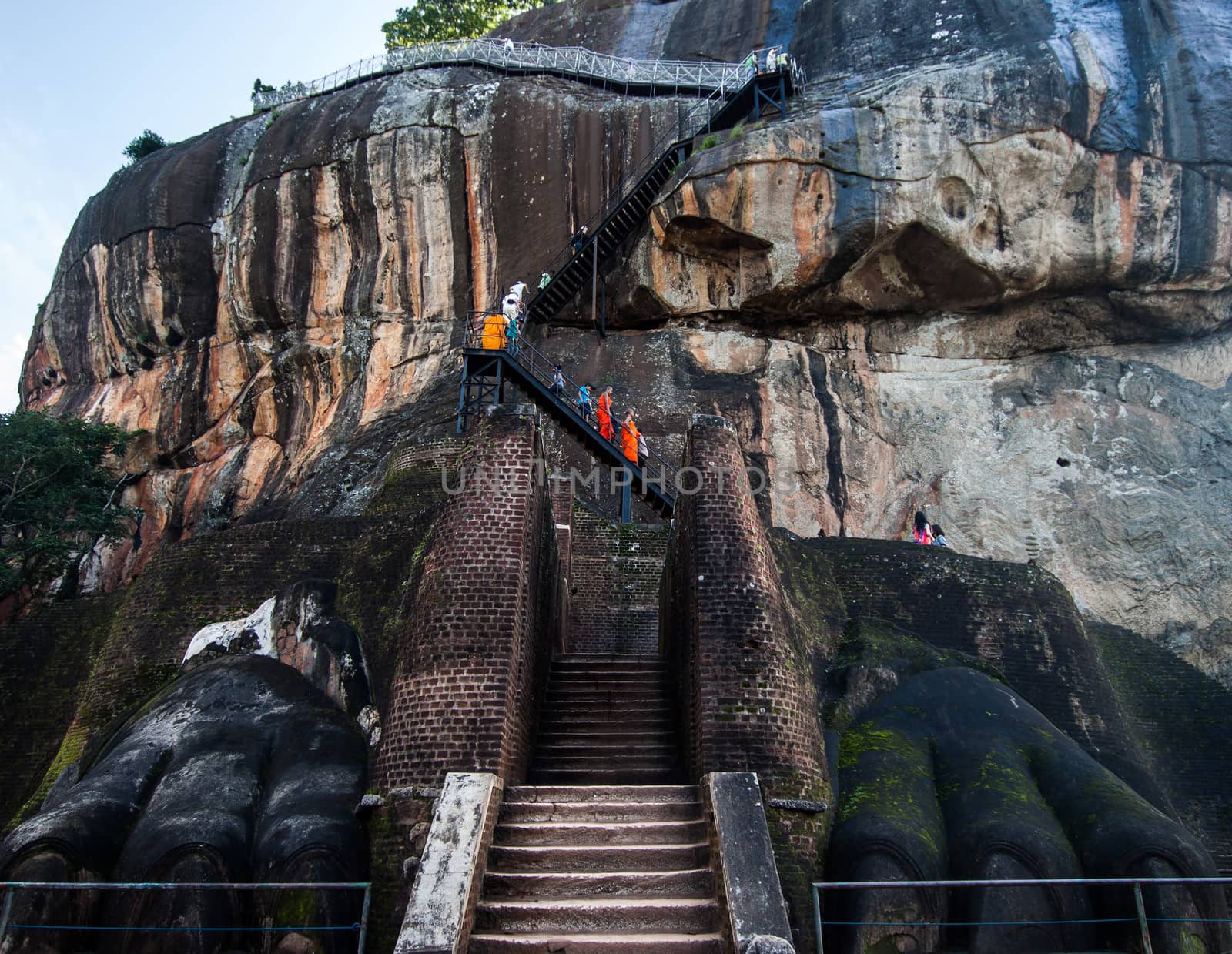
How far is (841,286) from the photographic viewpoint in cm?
2159

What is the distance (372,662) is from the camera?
10.6 m

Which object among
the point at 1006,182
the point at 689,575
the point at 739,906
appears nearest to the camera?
the point at 739,906

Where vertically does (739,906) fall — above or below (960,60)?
below

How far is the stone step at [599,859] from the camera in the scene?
8047mm

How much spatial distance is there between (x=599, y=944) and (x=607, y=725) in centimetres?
411

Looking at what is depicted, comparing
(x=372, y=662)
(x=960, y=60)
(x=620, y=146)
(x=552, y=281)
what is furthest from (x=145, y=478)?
(x=960, y=60)

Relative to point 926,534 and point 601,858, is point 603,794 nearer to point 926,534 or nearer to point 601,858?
point 601,858

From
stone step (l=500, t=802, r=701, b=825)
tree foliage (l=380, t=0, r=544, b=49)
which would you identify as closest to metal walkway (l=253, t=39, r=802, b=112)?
tree foliage (l=380, t=0, r=544, b=49)

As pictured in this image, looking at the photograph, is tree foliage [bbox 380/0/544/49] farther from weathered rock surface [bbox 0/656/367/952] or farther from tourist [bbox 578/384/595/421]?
weathered rock surface [bbox 0/656/367/952]

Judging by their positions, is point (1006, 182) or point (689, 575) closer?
point (689, 575)

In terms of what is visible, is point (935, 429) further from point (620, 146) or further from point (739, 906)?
point (739, 906)

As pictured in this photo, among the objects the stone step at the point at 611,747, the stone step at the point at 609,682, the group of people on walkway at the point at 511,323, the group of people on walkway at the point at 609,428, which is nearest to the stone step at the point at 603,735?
the stone step at the point at 611,747

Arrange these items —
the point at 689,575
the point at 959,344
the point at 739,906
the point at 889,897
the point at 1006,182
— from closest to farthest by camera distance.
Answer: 1. the point at 739,906
2. the point at 889,897
3. the point at 689,575
4. the point at 1006,182
5. the point at 959,344

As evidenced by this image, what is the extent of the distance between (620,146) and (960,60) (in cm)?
768
